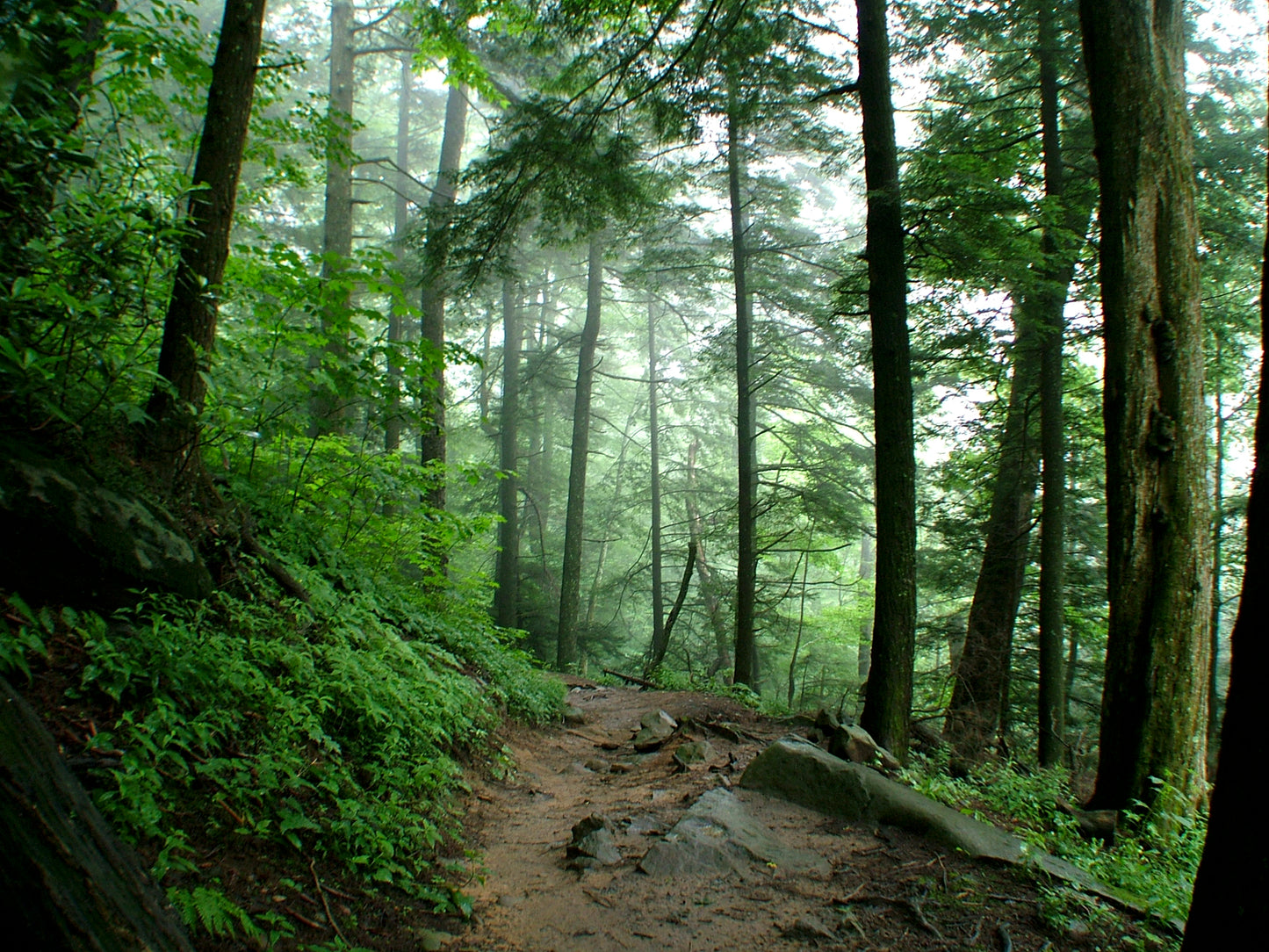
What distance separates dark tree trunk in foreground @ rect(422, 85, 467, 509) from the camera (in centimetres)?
729

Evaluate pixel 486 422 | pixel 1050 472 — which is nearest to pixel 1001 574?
pixel 1050 472

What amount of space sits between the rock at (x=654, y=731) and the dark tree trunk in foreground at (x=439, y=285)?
3.85m

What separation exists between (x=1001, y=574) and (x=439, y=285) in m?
10.7

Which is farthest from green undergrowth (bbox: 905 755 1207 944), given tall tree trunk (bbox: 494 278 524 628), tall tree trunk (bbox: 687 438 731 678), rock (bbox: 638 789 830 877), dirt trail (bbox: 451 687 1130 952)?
tall tree trunk (bbox: 494 278 524 628)

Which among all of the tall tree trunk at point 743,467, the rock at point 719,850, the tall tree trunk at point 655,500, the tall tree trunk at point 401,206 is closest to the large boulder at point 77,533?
the rock at point 719,850

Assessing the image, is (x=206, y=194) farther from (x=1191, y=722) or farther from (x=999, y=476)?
(x=999, y=476)

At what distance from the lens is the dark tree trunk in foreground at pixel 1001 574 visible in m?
9.62

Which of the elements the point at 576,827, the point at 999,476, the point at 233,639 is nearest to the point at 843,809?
the point at 576,827

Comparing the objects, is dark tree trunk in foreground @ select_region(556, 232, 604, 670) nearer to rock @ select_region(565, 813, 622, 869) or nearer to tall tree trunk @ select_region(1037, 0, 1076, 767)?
tall tree trunk @ select_region(1037, 0, 1076, 767)

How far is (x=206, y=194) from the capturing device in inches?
183

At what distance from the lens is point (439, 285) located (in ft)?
38.5

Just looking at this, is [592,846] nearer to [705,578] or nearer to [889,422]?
[889,422]

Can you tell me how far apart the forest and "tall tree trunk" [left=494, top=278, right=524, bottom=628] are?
17.9 feet

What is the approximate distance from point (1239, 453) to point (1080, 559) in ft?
24.1
